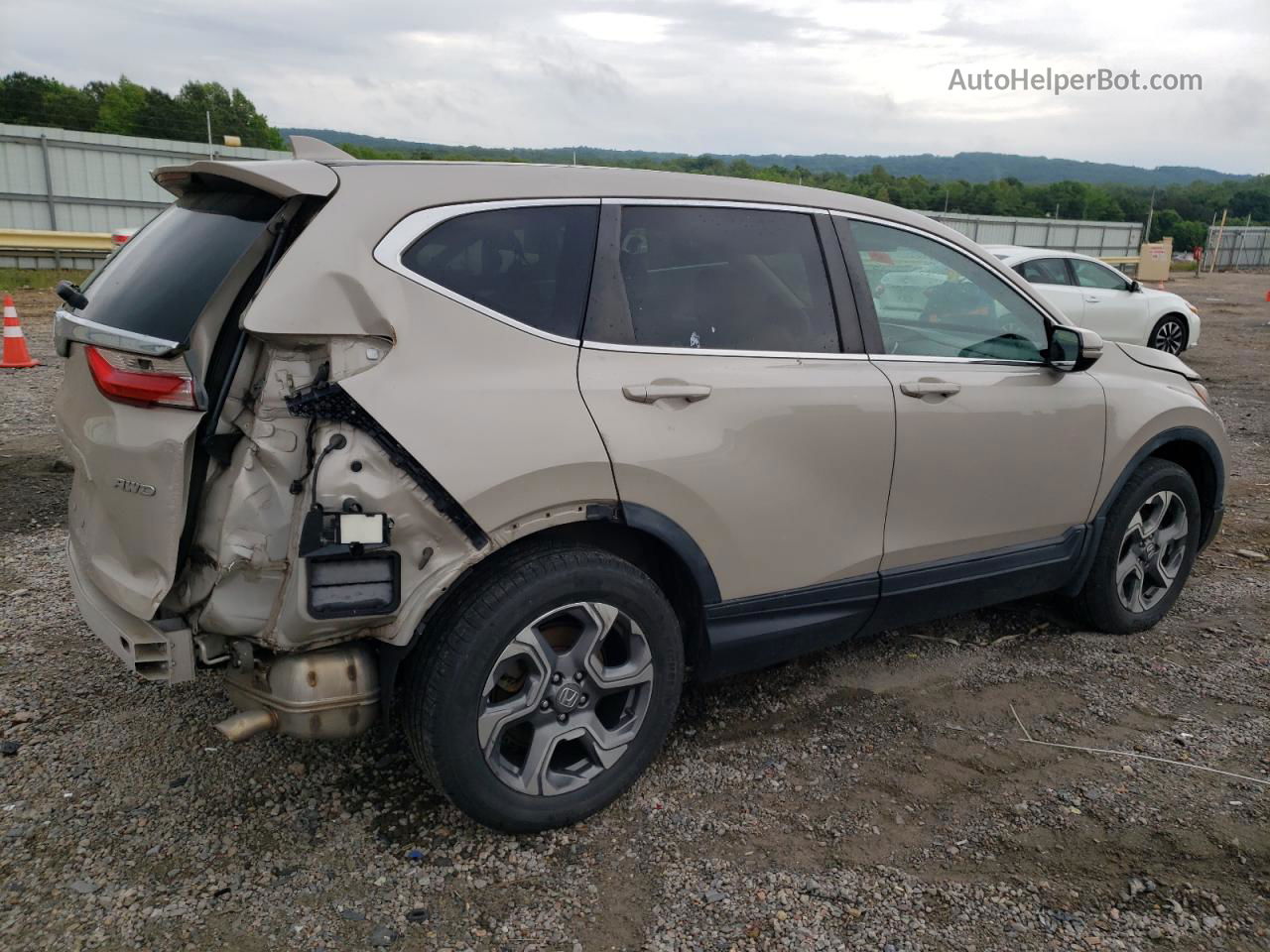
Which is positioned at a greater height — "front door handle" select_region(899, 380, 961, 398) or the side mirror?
the side mirror

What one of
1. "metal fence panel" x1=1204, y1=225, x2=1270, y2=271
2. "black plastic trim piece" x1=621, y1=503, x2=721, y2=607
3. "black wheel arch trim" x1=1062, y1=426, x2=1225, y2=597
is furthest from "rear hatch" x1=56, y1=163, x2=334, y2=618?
"metal fence panel" x1=1204, y1=225, x2=1270, y2=271

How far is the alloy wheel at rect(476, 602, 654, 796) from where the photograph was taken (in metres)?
2.74

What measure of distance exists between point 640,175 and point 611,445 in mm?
969

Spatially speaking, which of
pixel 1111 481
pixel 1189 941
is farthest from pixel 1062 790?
pixel 1111 481

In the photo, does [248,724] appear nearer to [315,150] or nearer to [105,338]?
[105,338]

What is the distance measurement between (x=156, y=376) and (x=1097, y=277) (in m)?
13.9

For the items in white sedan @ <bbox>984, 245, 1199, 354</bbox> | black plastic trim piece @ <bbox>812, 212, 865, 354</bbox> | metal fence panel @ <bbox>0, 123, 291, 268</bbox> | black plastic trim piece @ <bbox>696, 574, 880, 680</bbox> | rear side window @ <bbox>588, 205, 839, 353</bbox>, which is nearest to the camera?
rear side window @ <bbox>588, 205, 839, 353</bbox>

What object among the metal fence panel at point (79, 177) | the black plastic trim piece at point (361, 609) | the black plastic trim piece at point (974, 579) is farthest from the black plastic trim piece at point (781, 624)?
the metal fence panel at point (79, 177)

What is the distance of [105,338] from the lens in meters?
2.62

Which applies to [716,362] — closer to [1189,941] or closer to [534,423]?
[534,423]

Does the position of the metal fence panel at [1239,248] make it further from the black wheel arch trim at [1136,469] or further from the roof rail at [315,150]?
the roof rail at [315,150]

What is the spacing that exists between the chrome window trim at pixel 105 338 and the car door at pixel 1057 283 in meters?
11.9

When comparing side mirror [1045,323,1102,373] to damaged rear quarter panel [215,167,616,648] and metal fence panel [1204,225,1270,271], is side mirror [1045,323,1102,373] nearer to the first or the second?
damaged rear quarter panel [215,167,616,648]

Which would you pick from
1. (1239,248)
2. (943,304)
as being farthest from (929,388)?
(1239,248)
